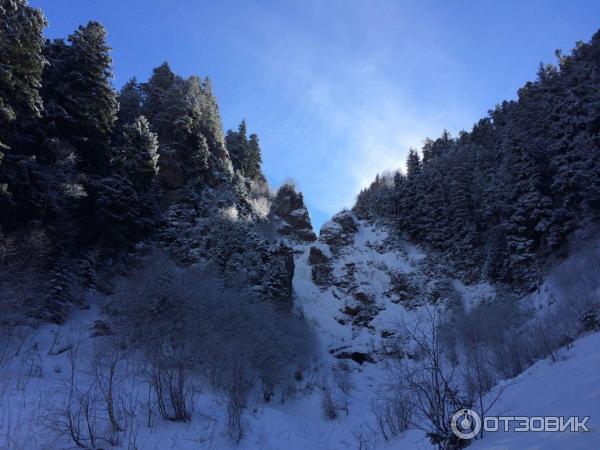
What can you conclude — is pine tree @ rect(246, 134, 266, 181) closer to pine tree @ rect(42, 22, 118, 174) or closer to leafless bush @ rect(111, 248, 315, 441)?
pine tree @ rect(42, 22, 118, 174)

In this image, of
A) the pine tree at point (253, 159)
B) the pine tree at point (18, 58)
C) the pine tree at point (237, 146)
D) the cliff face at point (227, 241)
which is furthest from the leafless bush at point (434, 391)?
the pine tree at point (253, 159)

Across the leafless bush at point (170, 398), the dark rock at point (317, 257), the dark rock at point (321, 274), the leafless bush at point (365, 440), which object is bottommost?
the leafless bush at point (365, 440)

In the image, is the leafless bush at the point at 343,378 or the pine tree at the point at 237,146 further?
the pine tree at the point at 237,146

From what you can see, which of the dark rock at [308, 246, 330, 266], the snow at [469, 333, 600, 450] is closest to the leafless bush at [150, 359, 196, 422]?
the snow at [469, 333, 600, 450]

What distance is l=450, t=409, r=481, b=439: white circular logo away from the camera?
5.44 m

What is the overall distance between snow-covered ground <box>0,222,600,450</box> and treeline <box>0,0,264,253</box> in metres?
5.69

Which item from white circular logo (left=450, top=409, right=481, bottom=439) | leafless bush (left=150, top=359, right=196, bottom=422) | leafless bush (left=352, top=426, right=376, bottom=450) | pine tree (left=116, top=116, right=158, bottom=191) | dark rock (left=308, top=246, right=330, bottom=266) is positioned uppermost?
pine tree (left=116, top=116, right=158, bottom=191)

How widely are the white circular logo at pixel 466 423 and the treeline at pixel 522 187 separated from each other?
31366 mm

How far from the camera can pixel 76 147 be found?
23.8 metres

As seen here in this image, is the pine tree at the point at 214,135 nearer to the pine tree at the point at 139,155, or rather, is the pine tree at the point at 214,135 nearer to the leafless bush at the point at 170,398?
the pine tree at the point at 139,155

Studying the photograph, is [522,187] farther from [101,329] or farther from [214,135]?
[101,329]

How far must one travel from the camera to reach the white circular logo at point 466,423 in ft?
17.8

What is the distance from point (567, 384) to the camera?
5781 mm

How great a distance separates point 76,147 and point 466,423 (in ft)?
88.8
